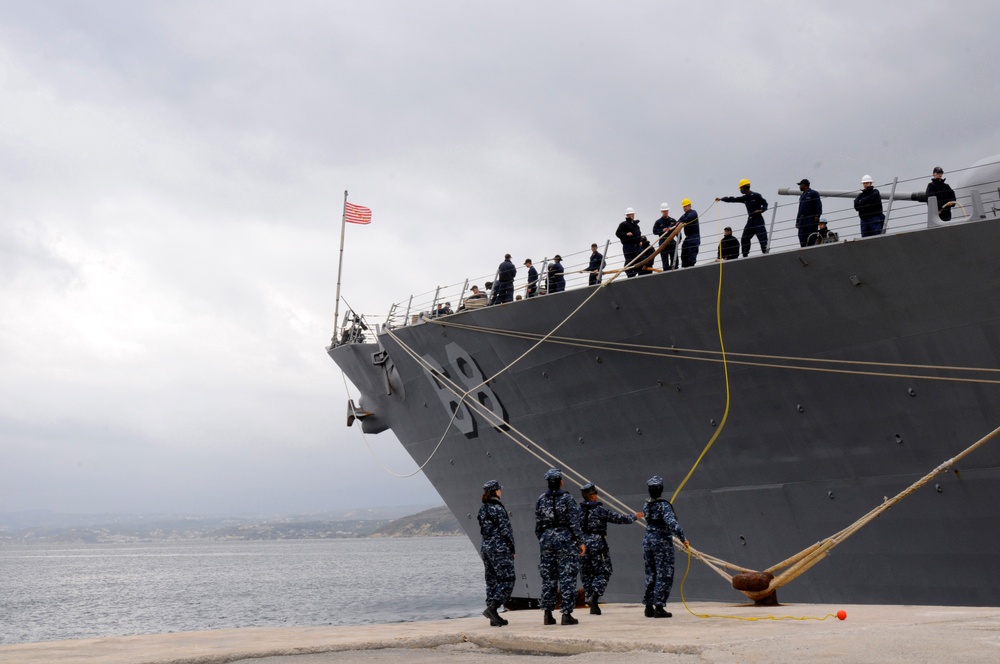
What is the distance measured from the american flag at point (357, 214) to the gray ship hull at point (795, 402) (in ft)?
23.4

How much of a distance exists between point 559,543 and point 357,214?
1397 cm

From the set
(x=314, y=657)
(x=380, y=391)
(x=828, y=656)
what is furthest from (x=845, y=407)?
(x=380, y=391)

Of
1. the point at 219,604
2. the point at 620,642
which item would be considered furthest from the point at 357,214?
the point at 219,604

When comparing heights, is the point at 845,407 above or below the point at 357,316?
below

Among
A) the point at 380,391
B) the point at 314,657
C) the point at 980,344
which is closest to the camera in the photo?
the point at 314,657

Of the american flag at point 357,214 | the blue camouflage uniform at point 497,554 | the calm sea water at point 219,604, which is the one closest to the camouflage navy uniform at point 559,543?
the blue camouflage uniform at point 497,554

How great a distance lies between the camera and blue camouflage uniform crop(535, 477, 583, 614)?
867 cm

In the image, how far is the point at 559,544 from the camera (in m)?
8.70

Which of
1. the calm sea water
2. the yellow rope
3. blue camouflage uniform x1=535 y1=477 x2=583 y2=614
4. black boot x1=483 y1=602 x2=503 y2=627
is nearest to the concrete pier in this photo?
black boot x1=483 y1=602 x2=503 y2=627

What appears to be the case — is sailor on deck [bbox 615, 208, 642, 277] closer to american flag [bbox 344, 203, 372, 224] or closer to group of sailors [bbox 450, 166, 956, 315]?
group of sailors [bbox 450, 166, 956, 315]

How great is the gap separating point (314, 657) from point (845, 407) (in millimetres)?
6965

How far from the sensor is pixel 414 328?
1644 cm

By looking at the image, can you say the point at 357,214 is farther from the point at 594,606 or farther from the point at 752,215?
the point at 594,606

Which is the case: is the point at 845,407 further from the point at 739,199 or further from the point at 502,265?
the point at 502,265
